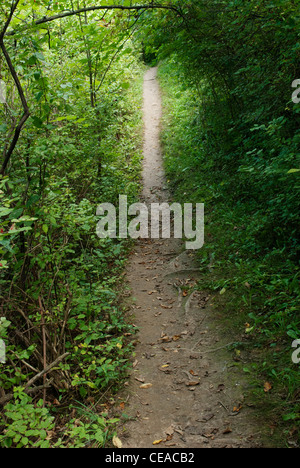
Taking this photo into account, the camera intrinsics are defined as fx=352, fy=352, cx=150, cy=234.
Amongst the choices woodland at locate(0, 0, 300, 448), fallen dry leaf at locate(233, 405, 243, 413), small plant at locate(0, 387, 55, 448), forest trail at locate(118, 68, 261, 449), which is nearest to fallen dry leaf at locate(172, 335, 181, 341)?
forest trail at locate(118, 68, 261, 449)

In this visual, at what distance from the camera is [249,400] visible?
12.2 feet

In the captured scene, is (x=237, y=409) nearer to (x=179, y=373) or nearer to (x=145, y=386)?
(x=179, y=373)

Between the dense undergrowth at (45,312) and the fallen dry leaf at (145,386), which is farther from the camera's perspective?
the fallen dry leaf at (145,386)

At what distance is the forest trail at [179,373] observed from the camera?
359cm

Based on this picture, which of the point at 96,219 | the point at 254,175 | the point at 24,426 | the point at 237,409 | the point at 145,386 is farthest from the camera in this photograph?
the point at 254,175

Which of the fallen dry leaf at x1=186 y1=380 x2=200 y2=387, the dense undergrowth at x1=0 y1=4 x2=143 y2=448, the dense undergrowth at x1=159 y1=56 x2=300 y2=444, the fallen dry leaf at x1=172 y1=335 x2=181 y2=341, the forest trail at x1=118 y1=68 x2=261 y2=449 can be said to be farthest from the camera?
the fallen dry leaf at x1=172 y1=335 x2=181 y2=341

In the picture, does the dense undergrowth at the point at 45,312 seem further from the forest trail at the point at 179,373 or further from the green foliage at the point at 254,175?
the green foliage at the point at 254,175

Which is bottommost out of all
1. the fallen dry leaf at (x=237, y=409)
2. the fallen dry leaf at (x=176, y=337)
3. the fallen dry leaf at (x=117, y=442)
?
the fallen dry leaf at (x=117, y=442)

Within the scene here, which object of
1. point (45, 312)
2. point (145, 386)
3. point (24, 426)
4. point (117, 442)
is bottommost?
point (117, 442)

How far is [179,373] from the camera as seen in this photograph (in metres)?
4.52

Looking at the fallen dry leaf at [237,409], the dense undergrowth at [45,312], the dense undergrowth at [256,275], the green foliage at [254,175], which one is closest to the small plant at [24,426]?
the dense undergrowth at [45,312]

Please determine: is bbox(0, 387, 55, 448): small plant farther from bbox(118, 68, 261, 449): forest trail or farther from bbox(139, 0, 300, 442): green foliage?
bbox(139, 0, 300, 442): green foliage

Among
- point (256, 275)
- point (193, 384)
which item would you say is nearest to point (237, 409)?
point (193, 384)

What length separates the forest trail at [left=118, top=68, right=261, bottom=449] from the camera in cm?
359
